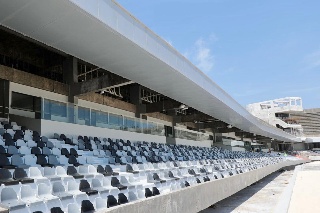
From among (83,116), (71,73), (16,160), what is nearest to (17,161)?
(16,160)

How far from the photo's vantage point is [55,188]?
612cm

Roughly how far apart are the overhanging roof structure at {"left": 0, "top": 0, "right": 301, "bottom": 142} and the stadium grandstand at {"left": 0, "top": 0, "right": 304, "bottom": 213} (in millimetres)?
33

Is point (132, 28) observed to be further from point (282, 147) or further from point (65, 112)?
point (282, 147)

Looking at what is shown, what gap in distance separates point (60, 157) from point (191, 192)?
380 centimetres

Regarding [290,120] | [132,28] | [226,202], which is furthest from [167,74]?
[290,120]

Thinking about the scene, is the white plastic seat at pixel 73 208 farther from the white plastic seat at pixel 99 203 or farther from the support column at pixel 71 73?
the support column at pixel 71 73

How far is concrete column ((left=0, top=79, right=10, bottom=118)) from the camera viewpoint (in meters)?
12.3

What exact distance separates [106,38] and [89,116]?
17.5ft

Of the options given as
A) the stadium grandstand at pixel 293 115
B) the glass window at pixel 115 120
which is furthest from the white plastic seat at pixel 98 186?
the stadium grandstand at pixel 293 115

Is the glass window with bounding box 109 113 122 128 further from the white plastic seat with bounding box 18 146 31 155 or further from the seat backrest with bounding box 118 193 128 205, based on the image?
the seat backrest with bounding box 118 193 128 205

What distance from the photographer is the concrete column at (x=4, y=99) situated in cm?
1233

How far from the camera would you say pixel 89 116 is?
47.4 feet

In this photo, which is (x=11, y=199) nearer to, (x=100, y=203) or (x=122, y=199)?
(x=100, y=203)

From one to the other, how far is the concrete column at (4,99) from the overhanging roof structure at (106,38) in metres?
3.52
